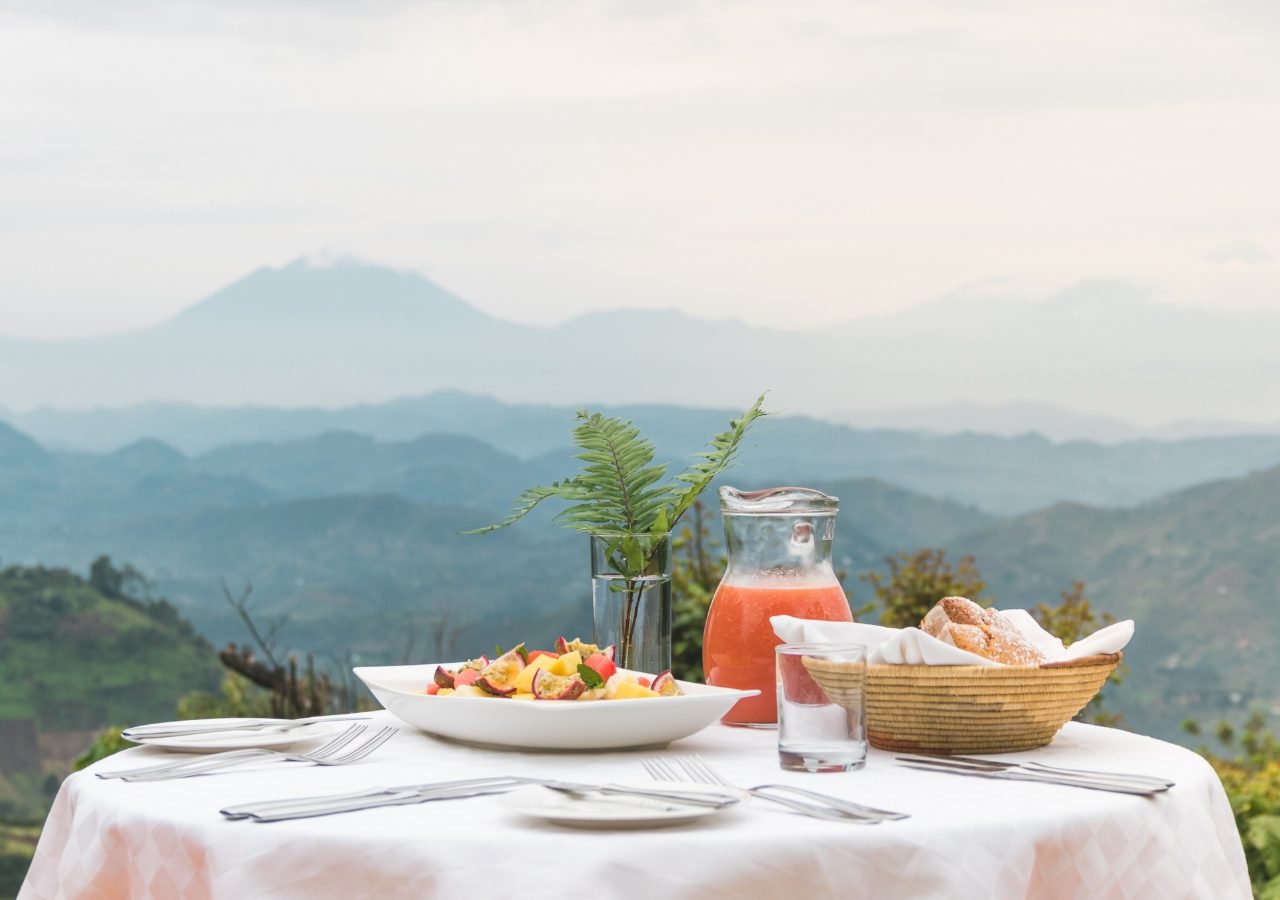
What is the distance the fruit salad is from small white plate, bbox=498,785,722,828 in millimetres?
→ 317

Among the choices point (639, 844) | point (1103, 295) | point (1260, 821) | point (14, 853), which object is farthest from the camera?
point (1103, 295)

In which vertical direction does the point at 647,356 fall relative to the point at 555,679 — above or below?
above

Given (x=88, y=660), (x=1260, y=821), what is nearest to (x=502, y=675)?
(x=1260, y=821)

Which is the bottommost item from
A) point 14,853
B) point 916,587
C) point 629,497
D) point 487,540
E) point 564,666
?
point 14,853

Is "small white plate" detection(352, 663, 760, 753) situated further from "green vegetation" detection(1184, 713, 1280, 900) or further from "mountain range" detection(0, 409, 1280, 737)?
"mountain range" detection(0, 409, 1280, 737)

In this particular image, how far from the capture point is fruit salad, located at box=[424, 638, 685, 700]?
5.49 ft

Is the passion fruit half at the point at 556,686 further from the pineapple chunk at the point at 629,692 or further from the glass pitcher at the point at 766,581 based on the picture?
the glass pitcher at the point at 766,581

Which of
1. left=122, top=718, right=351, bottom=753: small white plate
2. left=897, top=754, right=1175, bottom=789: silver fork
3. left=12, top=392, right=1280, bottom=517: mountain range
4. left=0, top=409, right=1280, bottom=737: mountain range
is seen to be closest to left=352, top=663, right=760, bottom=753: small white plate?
left=122, top=718, right=351, bottom=753: small white plate

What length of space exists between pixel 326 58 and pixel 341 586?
14.2ft

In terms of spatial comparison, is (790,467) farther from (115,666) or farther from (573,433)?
(573,433)

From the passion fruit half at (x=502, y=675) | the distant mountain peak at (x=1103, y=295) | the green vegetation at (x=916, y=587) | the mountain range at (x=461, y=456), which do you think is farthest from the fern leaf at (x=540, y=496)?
the distant mountain peak at (x=1103, y=295)

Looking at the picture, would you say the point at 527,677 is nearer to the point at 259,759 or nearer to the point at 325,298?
the point at 259,759

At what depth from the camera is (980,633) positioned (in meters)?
1.72

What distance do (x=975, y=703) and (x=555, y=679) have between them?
474mm
